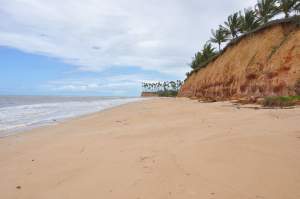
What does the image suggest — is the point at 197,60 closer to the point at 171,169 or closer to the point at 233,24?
the point at 233,24

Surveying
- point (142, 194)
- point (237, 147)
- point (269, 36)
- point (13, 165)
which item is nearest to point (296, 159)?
point (237, 147)

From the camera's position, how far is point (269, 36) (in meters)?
17.8

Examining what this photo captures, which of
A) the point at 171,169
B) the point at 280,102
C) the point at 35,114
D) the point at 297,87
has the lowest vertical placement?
the point at 35,114

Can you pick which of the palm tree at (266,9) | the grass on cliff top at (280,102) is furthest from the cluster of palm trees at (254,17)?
the grass on cliff top at (280,102)

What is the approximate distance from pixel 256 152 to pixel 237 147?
30cm

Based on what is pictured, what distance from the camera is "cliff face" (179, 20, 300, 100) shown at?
44.8 feet

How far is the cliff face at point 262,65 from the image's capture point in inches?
537

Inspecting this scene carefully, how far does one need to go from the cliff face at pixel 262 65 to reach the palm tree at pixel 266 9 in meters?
3.75

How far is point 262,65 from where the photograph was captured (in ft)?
55.0

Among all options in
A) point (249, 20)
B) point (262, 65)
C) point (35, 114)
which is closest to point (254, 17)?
point (249, 20)

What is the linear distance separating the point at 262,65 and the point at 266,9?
9.02 metres

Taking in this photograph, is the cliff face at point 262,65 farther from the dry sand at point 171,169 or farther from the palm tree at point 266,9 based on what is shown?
the dry sand at point 171,169

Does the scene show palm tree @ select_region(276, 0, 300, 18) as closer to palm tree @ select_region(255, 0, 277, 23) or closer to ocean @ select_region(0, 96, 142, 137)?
palm tree @ select_region(255, 0, 277, 23)

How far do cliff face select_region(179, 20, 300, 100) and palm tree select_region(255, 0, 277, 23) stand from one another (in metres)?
3.75
